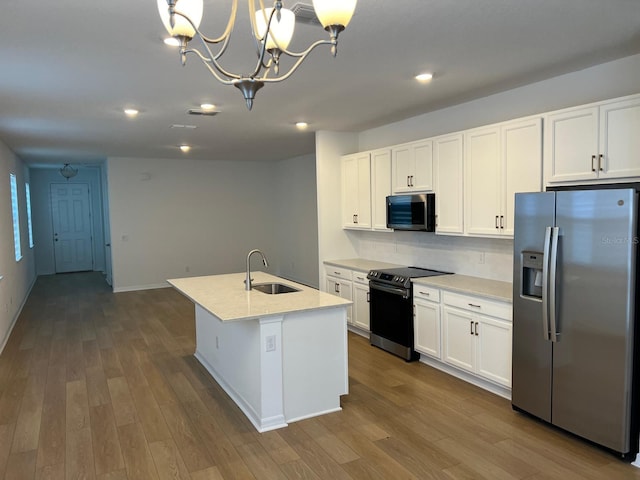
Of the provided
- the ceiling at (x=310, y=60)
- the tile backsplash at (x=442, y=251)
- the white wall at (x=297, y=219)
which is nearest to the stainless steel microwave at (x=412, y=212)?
the tile backsplash at (x=442, y=251)

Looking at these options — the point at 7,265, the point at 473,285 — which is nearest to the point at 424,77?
the point at 473,285

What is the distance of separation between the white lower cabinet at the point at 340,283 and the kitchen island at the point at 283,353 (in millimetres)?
1616

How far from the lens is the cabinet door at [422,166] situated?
4629mm

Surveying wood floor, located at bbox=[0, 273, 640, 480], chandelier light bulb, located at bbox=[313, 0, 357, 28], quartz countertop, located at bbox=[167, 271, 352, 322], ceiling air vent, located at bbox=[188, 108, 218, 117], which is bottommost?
wood floor, located at bbox=[0, 273, 640, 480]

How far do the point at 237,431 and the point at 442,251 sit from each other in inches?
110

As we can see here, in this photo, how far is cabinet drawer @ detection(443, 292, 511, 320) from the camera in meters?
3.58

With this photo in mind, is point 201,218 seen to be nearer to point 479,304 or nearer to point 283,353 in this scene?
point 283,353

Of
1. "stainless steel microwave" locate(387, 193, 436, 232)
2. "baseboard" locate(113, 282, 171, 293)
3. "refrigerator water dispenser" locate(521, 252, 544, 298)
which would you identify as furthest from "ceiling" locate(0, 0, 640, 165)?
"baseboard" locate(113, 282, 171, 293)

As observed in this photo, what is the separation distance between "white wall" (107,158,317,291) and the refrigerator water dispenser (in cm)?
570

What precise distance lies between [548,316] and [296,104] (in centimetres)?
286

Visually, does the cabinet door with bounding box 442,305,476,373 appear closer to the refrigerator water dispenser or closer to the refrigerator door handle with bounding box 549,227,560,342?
the refrigerator water dispenser

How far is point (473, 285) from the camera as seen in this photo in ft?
13.4

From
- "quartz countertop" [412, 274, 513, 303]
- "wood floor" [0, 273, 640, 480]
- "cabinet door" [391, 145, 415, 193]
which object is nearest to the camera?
"wood floor" [0, 273, 640, 480]

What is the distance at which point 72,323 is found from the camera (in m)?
6.48
